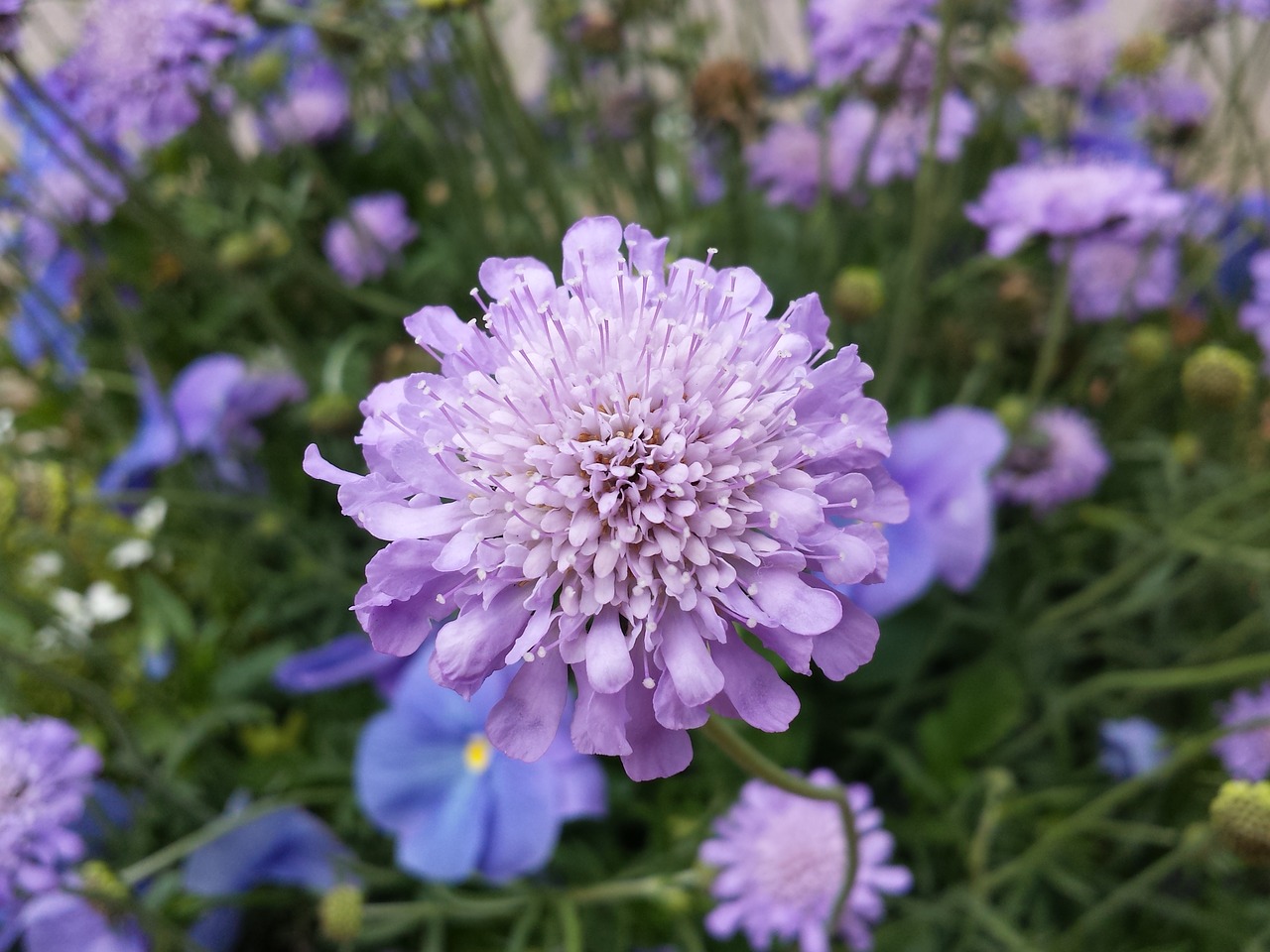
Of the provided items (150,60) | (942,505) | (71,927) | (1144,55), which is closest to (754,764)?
(942,505)

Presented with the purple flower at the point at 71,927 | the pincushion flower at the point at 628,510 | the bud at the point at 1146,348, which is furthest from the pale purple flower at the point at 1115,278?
the purple flower at the point at 71,927

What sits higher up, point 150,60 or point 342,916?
point 150,60

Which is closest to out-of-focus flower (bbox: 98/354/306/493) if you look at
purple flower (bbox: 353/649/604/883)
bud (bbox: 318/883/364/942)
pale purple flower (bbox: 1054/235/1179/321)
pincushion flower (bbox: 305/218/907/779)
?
purple flower (bbox: 353/649/604/883)

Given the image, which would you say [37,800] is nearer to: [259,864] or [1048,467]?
[259,864]

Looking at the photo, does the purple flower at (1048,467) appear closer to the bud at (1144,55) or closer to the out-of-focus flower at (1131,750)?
the out-of-focus flower at (1131,750)

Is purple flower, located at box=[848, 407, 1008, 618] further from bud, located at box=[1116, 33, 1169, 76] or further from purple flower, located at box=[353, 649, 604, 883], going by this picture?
bud, located at box=[1116, 33, 1169, 76]

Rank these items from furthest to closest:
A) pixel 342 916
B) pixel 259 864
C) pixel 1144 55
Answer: pixel 1144 55 → pixel 259 864 → pixel 342 916
